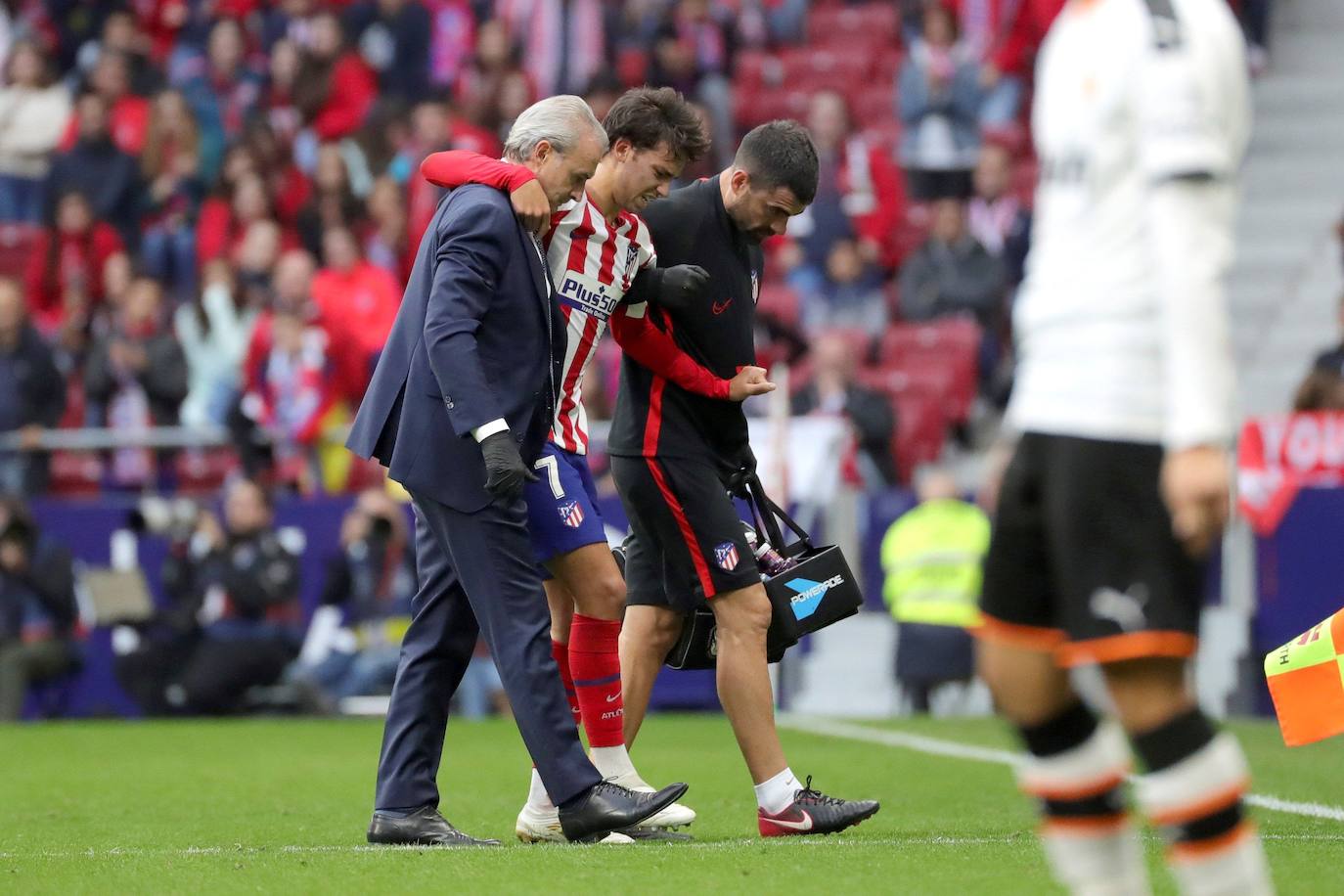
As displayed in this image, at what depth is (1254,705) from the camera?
12.2m

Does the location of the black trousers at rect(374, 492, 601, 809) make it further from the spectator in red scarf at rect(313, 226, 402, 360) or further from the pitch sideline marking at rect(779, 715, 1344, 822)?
the spectator in red scarf at rect(313, 226, 402, 360)

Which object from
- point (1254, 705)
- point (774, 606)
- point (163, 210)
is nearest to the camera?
point (774, 606)

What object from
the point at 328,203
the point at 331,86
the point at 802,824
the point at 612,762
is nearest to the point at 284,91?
the point at 331,86

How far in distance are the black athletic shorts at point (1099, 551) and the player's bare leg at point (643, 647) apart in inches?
114

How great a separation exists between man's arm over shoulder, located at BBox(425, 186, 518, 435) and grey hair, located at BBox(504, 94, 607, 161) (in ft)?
0.71

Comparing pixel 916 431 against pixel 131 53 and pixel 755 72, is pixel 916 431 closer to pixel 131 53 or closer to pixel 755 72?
pixel 755 72

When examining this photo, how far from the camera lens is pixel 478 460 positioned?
18.4ft

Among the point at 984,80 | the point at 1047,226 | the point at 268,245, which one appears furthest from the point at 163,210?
the point at 1047,226

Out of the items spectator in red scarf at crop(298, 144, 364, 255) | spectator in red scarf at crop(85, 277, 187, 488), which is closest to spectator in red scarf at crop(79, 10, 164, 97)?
spectator in red scarf at crop(298, 144, 364, 255)

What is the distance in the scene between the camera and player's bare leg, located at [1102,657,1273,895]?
11.2ft

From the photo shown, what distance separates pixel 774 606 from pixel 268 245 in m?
10.4

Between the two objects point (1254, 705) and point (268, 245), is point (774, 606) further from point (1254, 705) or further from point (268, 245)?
point (268, 245)

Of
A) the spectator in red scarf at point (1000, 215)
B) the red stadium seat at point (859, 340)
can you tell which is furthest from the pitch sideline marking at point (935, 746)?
the spectator in red scarf at point (1000, 215)

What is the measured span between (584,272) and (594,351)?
0.23m
